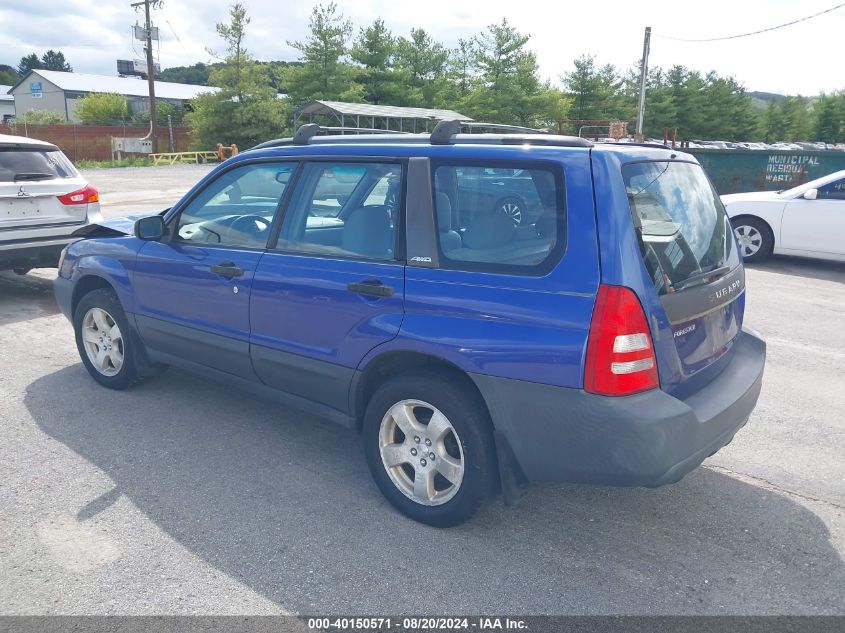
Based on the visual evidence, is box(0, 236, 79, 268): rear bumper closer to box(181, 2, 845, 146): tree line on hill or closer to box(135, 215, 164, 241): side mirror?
box(135, 215, 164, 241): side mirror

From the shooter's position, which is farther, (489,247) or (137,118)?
(137,118)

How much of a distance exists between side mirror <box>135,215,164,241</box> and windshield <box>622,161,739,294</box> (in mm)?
2849

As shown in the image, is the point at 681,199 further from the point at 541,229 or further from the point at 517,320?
the point at 517,320

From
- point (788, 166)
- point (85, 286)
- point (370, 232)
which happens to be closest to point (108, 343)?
point (85, 286)

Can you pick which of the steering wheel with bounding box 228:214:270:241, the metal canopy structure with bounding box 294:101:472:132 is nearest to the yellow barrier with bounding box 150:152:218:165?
the metal canopy structure with bounding box 294:101:472:132

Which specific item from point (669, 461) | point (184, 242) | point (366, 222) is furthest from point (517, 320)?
point (184, 242)

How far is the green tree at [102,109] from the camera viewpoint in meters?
64.7

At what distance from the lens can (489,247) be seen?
3121 millimetres

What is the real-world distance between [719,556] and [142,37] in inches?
1931

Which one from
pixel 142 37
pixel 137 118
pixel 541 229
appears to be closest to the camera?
pixel 541 229

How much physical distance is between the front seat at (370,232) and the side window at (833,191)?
28.0ft

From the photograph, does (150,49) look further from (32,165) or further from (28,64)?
(28,64)

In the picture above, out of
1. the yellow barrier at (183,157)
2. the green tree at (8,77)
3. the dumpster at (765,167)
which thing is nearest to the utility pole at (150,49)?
the yellow barrier at (183,157)

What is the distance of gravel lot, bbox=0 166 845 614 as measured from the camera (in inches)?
112
